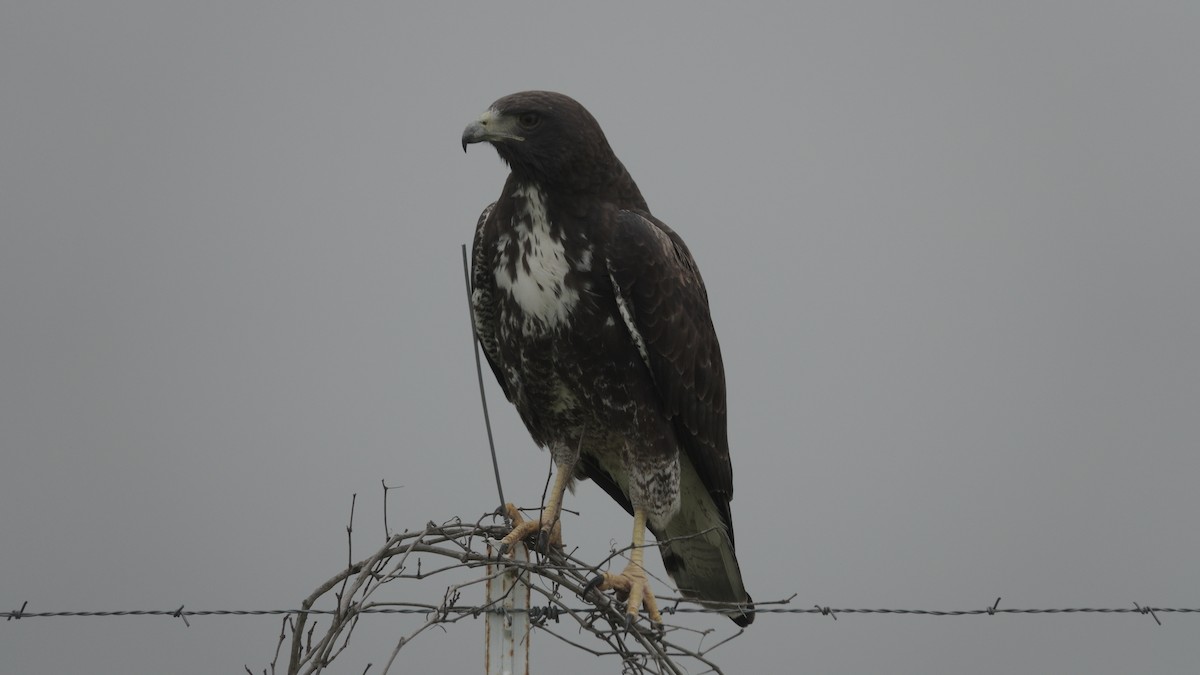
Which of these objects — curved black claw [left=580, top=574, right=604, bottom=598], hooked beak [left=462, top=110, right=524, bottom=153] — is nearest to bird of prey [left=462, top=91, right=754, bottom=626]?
hooked beak [left=462, top=110, right=524, bottom=153]

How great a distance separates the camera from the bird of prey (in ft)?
18.0

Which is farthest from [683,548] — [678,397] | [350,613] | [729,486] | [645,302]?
[350,613]

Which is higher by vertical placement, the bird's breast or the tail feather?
the bird's breast

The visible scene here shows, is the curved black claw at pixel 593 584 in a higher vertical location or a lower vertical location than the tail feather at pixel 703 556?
lower

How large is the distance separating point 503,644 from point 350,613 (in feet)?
2.56

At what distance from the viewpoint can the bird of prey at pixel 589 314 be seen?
5500 millimetres

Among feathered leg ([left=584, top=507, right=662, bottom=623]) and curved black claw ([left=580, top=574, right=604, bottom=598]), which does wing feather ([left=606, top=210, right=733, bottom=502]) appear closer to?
feathered leg ([left=584, top=507, right=662, bottom=623])

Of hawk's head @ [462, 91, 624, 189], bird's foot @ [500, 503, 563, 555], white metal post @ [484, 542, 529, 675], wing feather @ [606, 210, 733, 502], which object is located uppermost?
hawk's head @ [462, 91, 624, 189]

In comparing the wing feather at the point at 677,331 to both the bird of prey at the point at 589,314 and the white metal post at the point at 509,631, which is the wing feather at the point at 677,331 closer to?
the bird of prey at the point at 589,314

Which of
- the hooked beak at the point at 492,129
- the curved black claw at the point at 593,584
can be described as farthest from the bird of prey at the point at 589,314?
the curved black claw at the point at 593,584

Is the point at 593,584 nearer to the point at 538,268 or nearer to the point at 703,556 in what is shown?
the point at 538,268

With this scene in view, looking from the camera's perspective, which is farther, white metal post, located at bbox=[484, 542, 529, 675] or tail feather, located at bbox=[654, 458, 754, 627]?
tail feather, located at bbox=[654, 458, 754, 627]

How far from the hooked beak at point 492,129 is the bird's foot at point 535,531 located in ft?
4.77

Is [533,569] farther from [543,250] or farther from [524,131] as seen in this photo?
[524,131]
